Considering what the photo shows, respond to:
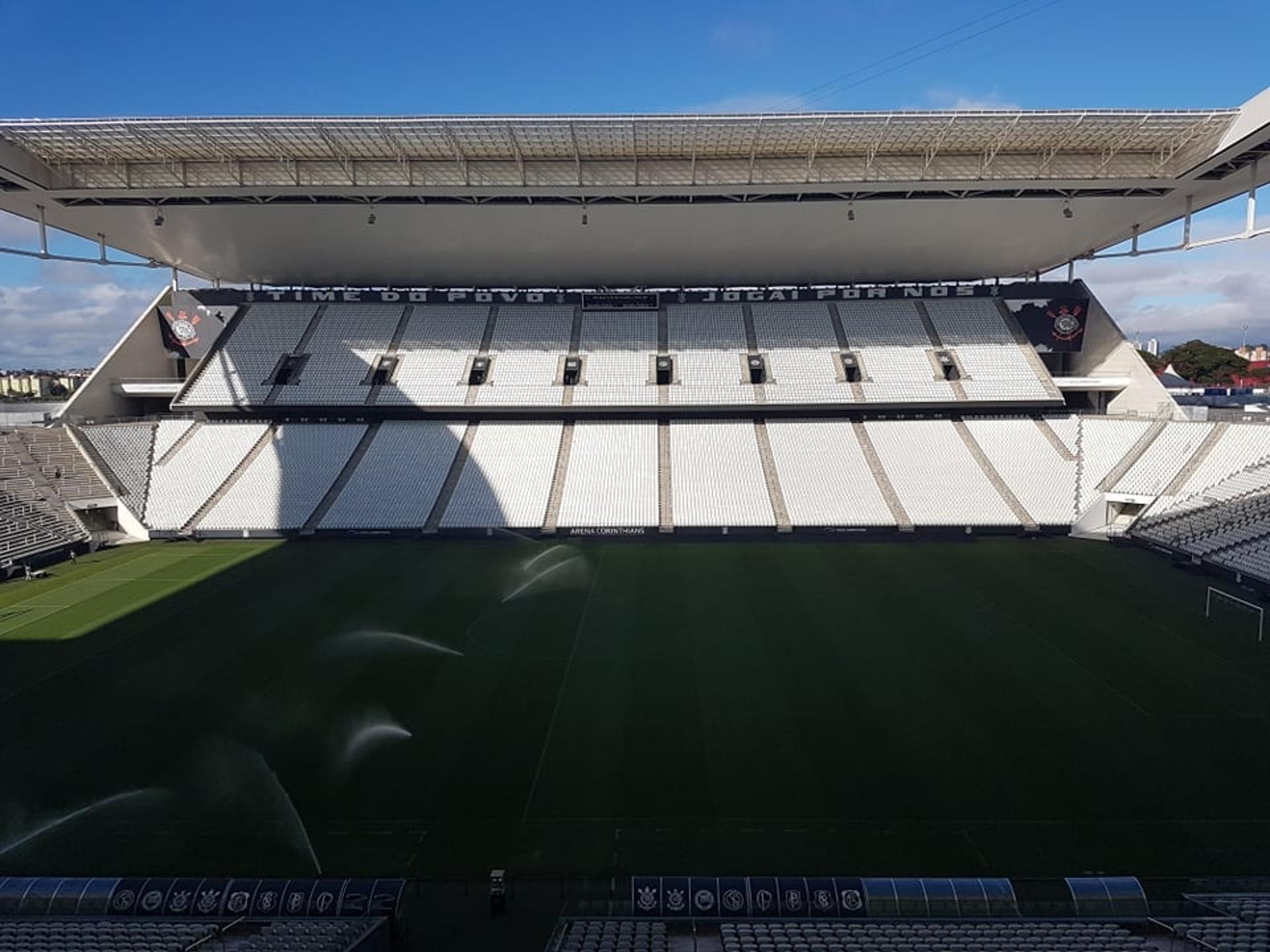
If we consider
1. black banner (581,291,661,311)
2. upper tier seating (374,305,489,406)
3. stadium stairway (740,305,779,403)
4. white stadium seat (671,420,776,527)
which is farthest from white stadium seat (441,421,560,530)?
stadium stairway (740,305,779,403)

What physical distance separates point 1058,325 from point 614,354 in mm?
24003

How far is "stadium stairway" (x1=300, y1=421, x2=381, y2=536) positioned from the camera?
28562mm

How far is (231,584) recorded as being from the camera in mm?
21828

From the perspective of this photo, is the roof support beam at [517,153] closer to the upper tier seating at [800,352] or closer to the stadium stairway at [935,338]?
the upper tier seating at [800,352]

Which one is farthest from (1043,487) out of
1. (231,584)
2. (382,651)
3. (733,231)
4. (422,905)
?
(231,584)

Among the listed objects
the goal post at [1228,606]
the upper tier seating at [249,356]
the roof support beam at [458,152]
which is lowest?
the goal post at [1228,606]

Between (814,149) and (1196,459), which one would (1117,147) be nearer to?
(814,149)

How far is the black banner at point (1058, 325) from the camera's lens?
37.0 meters

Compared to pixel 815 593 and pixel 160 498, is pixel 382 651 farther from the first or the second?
pixel 160 498

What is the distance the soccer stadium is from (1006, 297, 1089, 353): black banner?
27 centimetres

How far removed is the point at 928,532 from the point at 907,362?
11855 millimetres

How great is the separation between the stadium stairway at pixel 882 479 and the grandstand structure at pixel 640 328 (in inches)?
7.0

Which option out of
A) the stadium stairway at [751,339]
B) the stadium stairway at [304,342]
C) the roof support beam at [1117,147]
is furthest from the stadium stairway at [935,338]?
the stadium stairway at [304,342]

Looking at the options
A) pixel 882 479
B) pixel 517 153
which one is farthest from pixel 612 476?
pixel 517 153
